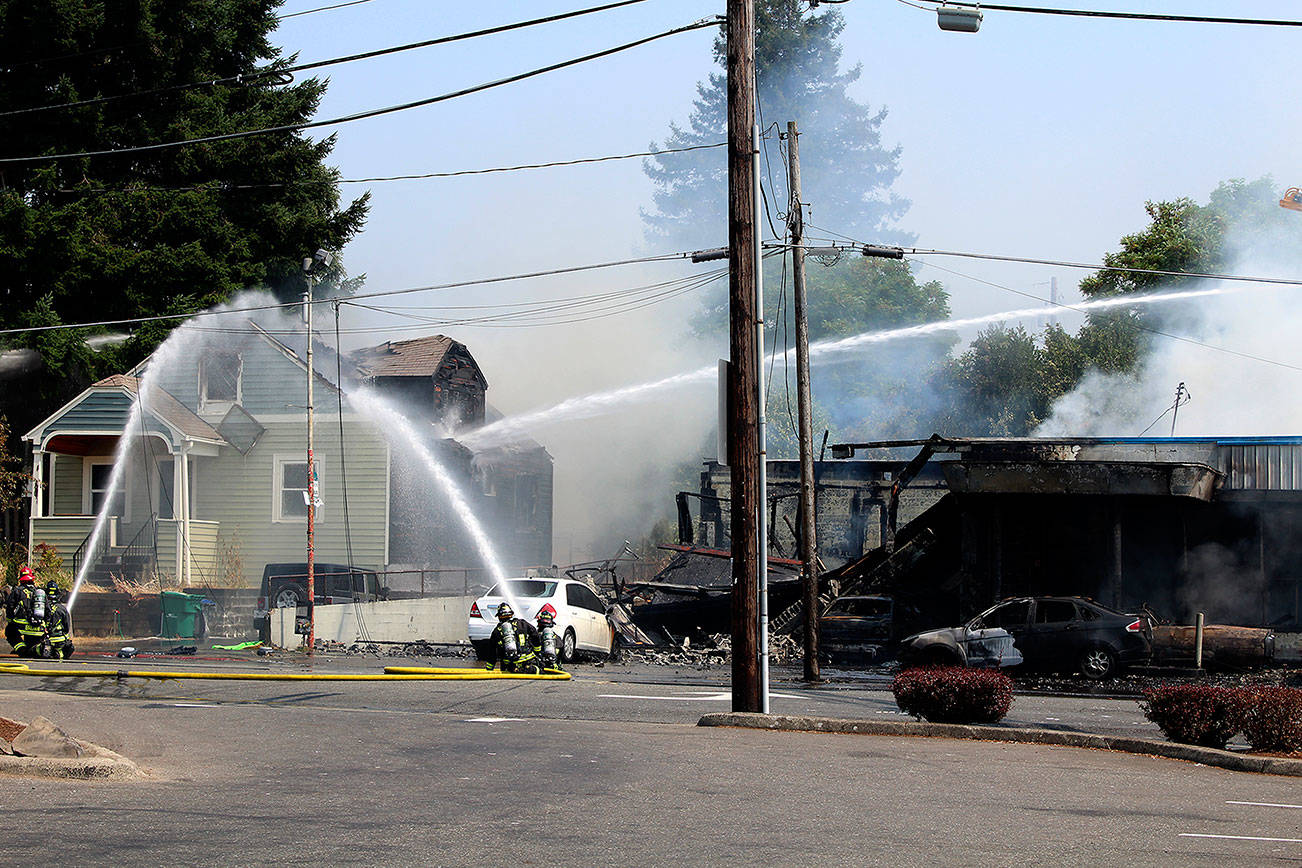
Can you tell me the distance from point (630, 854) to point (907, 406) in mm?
54729

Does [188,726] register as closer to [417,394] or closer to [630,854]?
[630,854]

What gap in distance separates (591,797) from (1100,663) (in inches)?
629

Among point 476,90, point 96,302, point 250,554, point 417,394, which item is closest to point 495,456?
point 417,394

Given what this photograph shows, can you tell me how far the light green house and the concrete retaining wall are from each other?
592 cm

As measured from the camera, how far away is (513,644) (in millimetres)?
19047

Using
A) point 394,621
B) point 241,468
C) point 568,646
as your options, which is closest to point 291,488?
point 241,468

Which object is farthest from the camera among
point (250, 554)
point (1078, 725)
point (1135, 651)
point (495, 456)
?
point (495, 456)

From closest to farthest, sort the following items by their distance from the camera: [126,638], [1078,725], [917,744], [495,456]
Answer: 1. [917,744]
2. [1078,725]
3. [126,638]
4. [495,456]

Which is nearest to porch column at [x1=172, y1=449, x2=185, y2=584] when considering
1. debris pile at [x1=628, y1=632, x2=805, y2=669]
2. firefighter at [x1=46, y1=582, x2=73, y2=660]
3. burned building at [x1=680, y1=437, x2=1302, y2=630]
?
firefighter at [x1=46, y1=582, x2=73, y2=660]

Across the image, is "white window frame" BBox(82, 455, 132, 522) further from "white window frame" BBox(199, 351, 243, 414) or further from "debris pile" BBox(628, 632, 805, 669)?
"debris pile" BBox(628, 632, 805, 669)

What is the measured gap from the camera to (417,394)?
123 feet

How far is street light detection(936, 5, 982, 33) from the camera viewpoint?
563 inches

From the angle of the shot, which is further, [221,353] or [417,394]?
[417,394]

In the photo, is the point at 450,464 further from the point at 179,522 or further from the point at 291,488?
the point at 179,522
